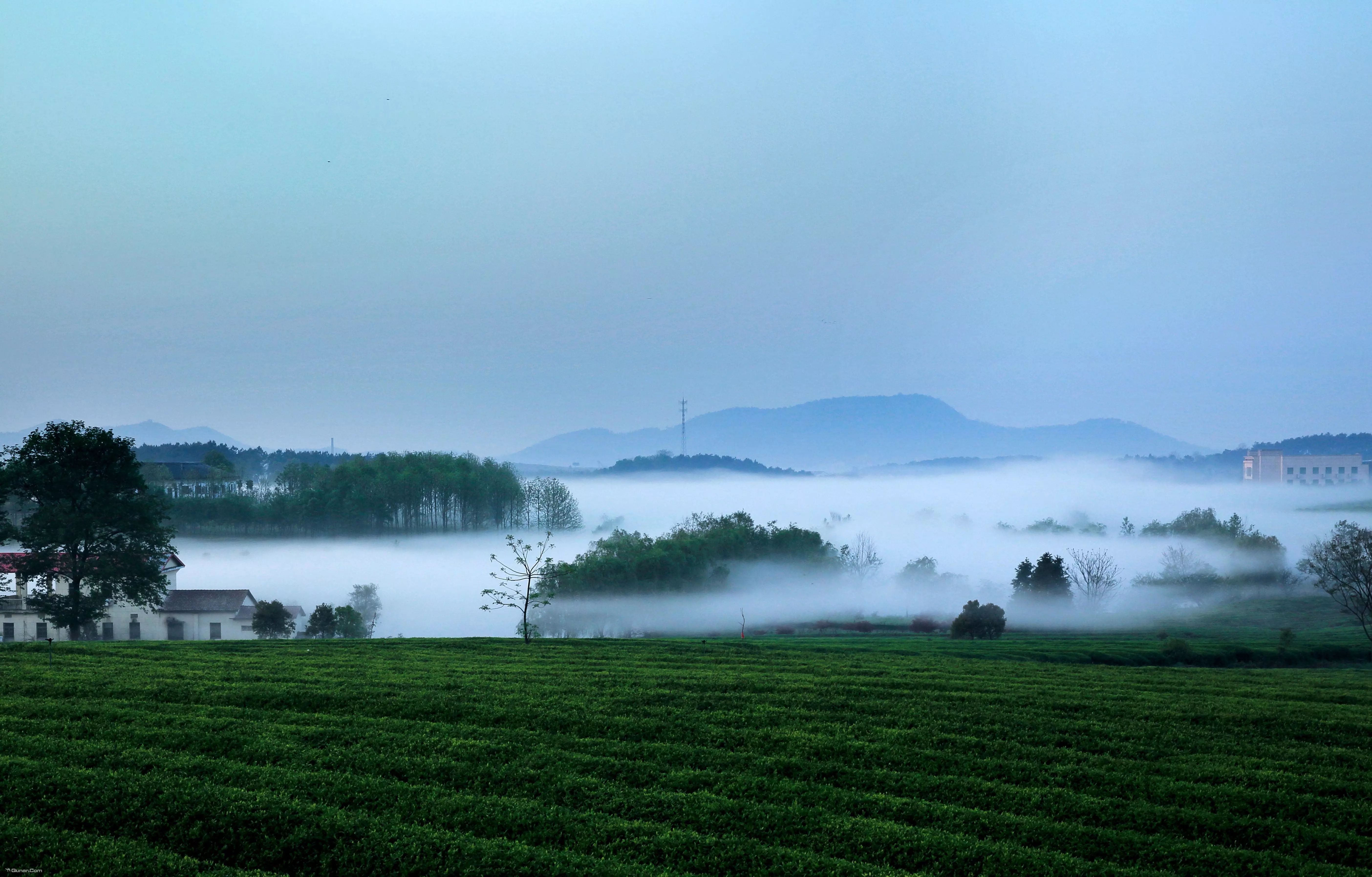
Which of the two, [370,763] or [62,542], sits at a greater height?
[62,542]

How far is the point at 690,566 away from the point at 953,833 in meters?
72.3

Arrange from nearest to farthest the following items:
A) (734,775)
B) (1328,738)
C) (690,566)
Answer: (734,775) < (1328,738) < (690,566)

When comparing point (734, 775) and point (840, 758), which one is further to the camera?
point (840, 758)

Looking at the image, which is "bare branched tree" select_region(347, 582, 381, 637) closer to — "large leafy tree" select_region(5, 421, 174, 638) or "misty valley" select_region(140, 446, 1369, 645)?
"misty valley" select_region(140, 446, 1369, 645)

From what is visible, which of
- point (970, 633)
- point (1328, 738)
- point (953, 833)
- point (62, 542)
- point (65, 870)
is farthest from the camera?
point (970, 633)

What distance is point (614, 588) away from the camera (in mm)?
78188

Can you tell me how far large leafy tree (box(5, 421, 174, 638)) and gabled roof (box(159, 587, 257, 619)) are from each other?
13859 mm

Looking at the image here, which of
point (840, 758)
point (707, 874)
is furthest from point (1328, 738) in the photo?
point (707, 874)

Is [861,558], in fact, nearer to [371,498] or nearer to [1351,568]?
[371,498]

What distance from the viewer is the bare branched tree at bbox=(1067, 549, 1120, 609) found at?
318ft

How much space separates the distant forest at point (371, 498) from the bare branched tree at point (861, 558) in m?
43.4

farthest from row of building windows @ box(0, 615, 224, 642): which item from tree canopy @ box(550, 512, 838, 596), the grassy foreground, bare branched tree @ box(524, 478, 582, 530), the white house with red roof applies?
bare branched tree @ box(524, 478, 582, 530)

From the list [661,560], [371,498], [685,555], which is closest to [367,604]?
[661,560]

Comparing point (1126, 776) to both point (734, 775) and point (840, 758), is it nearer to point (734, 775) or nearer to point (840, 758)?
point (840, 758)
